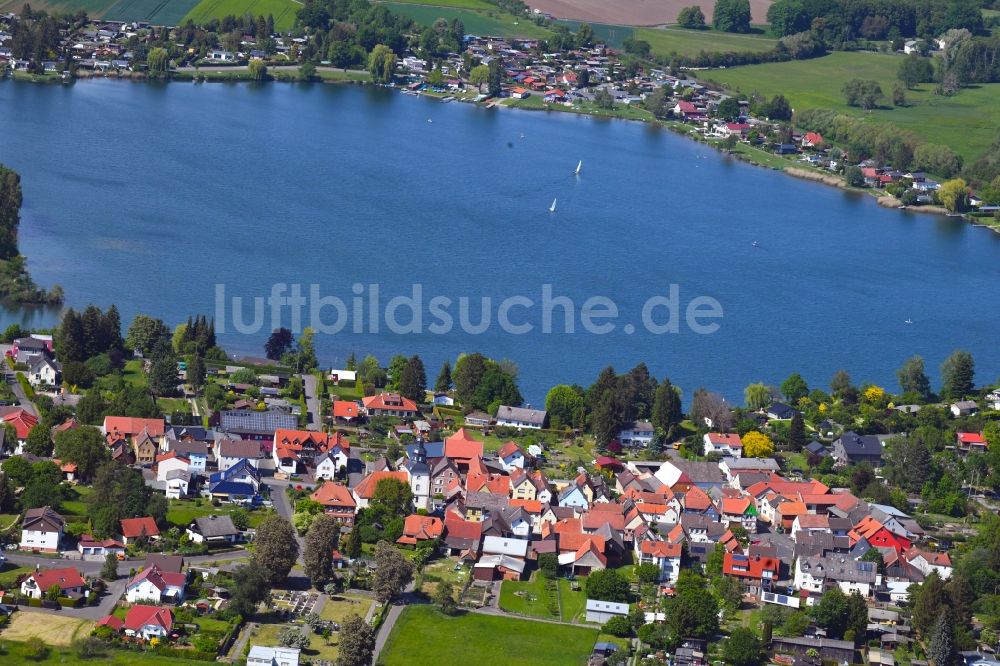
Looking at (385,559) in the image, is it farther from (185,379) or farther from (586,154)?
(586,154)

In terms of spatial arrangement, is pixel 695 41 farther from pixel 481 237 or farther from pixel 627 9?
pixel 481 237

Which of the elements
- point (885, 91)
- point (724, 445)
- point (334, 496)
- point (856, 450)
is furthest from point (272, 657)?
point (885, 91)

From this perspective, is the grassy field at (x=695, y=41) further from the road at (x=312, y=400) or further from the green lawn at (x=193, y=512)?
the green lawn at (x=193, y=512)

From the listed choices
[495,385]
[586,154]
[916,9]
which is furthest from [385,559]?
[916,9]

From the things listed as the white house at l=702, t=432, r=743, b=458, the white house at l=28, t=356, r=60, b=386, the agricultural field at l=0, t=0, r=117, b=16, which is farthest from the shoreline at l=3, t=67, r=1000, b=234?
the white house at l=28, t=356, r=60, b=386

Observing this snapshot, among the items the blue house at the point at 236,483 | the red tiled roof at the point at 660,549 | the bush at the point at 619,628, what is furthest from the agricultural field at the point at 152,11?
the bush at the point at 619,628
